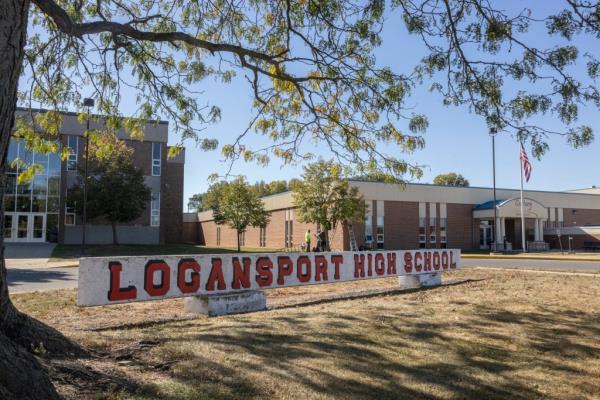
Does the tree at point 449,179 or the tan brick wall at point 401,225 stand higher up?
the tree at point 449,179

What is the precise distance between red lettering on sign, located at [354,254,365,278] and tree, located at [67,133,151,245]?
24.9 meters

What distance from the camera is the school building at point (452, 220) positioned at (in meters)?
40.5

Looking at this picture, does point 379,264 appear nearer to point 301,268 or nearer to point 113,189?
point 301,268

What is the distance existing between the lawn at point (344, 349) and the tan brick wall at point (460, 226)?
33.1 metres

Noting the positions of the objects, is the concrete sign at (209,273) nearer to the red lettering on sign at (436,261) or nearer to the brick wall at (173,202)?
the red lettering on sign at (436,261)

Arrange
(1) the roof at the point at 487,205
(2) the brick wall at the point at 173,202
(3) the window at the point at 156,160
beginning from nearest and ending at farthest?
1. (3) the window at the point at 156,160
2. (1) the roof at the point at 487,205
3. (2) the brick wall at the point at 173,202

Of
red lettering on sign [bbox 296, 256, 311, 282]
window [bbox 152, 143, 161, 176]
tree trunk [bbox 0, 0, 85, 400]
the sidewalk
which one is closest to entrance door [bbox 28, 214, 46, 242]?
window [bbox 152, 143, 161, 176]

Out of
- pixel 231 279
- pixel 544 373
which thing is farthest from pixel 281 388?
pixel 231 279

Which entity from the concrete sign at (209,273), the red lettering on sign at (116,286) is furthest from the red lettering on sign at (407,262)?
the red lettering on sign at (116,286)

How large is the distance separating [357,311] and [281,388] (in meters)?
4.45

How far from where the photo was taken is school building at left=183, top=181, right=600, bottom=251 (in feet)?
133

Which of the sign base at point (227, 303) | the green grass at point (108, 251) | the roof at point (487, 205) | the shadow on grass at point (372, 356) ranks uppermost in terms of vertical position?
the roof at point (487, 205)

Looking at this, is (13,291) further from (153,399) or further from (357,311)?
(153,399)

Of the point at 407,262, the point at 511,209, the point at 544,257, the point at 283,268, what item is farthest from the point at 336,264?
the point at 511,209
